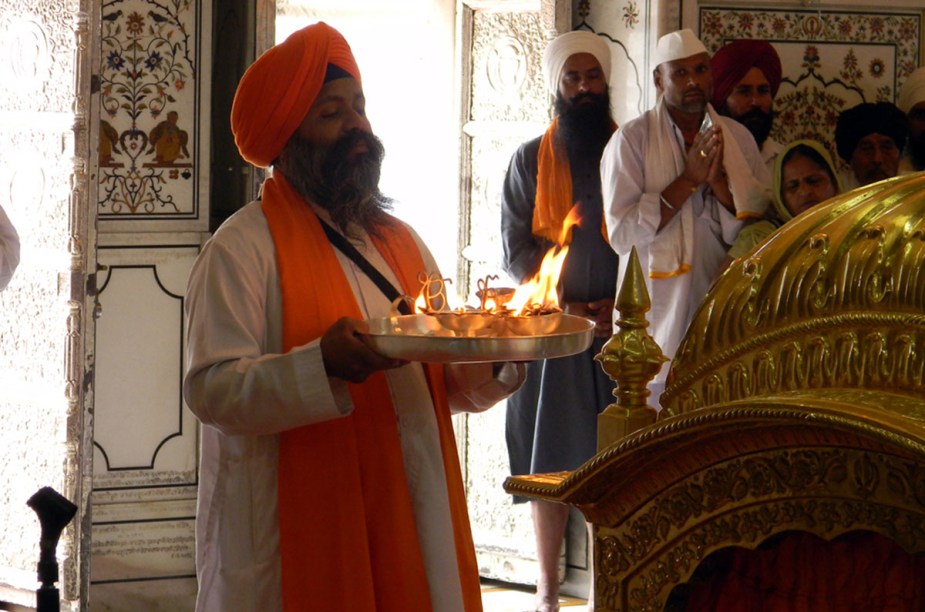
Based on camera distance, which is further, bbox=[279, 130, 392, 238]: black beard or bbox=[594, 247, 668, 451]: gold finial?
bbox=[279, 130, 392, 238]: black beard

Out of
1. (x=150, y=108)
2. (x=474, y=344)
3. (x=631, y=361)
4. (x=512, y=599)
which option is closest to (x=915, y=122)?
(x=512, y=599)

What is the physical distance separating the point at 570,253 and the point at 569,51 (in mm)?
684

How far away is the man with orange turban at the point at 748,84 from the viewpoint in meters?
4.53

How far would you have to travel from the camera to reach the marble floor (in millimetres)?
4852

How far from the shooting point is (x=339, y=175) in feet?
8.30

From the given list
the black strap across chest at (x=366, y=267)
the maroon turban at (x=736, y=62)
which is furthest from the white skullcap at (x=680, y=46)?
the black strap across chest at (x=366, y=267)

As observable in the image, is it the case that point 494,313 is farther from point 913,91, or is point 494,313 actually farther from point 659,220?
point 913,91

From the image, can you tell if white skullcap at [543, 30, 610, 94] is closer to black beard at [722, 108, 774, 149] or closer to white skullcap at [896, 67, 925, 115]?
black beard at [722, 108, 774, 149]

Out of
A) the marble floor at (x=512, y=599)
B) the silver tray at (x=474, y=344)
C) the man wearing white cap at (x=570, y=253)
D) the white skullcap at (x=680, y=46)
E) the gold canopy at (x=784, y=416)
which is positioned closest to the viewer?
the gold canopy at (x=784, y=416)

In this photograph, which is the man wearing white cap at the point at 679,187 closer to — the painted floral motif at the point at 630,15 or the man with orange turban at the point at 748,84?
the man with orange turban at the point at 748,84

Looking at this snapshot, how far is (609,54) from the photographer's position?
4836mm

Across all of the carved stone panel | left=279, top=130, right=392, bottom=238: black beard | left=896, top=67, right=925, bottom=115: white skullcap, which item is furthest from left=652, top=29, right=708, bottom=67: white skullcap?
left=279, top=130, right=392, bottom=238: black beard

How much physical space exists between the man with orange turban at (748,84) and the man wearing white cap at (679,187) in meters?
0.14

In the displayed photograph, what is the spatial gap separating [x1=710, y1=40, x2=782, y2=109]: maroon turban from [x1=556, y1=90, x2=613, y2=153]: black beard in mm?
410
